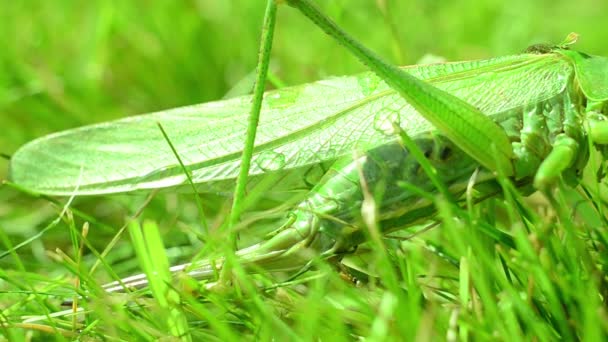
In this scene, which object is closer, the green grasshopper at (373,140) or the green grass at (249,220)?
A: the green grass at (249,220)

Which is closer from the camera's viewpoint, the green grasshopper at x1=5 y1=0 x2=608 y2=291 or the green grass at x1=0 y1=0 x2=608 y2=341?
the green grass at x1=0 y1=0 x2=608 y2=341

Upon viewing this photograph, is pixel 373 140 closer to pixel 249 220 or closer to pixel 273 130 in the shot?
pixel 273 130

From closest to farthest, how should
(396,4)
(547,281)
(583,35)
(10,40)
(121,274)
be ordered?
(547,281) < (121,274) < (10,40) < (396,4) < (583,35)

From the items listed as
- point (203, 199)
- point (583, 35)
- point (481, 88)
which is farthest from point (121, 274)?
point (583, 35)

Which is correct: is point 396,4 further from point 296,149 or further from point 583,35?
point 296,149
